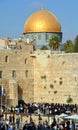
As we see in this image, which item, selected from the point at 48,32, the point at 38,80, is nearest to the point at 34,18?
the point at 48,32

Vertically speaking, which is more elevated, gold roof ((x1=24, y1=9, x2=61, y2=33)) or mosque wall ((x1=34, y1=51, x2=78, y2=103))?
gold roof ((x1=24, y1=9, x2=61, y2=33))

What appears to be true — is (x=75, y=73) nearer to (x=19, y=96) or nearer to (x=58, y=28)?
(x=19, y=96)

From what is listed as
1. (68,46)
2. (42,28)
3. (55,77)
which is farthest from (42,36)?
(55,77)

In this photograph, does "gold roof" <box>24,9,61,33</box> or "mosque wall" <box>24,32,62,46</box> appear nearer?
"gold roof" <box>24,9,61,33</box>

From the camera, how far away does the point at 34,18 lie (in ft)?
261

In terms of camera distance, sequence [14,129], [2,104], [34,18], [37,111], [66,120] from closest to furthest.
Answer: [14,129] → [66,120] → [37,111] → [2,104] → [34,18]

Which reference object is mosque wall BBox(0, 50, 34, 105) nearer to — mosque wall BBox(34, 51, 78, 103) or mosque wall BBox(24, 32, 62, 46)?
mosque wall BBox(34, 51, 78, 103)

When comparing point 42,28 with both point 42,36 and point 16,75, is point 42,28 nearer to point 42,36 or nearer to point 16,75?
point 42,36

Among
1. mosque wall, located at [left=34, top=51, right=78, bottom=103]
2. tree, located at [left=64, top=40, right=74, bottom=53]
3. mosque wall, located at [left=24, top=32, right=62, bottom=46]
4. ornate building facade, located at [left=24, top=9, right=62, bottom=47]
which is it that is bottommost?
mosque wall, located at [left=34, top=51, right=78, bottom=103]

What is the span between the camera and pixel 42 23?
80.5 metres

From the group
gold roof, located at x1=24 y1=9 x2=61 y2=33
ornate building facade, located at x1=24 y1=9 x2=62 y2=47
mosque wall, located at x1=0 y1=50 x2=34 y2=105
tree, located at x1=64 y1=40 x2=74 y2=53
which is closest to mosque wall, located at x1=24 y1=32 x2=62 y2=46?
ornate building facade, located at x1=24 y1=9 x2=62 y2=47

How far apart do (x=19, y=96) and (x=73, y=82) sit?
4.96 meters

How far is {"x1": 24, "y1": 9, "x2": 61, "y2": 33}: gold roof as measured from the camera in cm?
7944

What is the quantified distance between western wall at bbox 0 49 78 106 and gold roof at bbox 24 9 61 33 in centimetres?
2436
